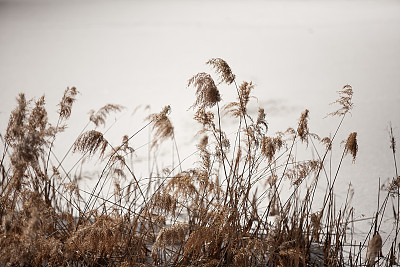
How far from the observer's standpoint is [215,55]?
4.66m

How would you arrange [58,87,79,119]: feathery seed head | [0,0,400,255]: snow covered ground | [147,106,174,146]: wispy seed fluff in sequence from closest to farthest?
[147,106,174,146]: wispy seed fluff → [58,87,79,119]: feathery seed head → [0,0,400,255]: snow covered ground

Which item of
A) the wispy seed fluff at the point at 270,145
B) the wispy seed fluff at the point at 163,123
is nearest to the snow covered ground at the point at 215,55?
the wispy seed fluff at the point at 270,145

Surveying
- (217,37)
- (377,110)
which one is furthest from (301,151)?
(217,37)

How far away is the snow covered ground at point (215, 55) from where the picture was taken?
346 centimetres

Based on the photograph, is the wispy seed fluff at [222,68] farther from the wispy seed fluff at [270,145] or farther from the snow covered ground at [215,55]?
the snow covered ground at [215,55]

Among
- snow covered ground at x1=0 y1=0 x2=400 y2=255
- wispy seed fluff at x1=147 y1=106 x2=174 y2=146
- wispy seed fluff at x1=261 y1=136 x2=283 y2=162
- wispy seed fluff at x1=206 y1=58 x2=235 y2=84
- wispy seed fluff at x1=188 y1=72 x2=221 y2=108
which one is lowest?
wispy seed fluff at x1=261 y1=136 x2=283 y2=162

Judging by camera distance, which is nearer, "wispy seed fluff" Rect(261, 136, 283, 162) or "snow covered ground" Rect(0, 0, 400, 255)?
"wispy seed fluff" Rect(261, 136, 283, 162)

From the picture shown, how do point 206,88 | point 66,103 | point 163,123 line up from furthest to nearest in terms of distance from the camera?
1. point 66,103
2. point 163,123
3. point 206,88

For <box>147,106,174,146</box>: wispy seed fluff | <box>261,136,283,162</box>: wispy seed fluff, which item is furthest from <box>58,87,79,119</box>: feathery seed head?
<box>261,136,283,162</box>: wispy seed fluff

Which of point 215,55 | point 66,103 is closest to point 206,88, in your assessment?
point 66,103

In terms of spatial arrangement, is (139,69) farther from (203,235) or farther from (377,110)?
(203,235)

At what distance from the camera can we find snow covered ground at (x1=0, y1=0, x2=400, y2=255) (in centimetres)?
346

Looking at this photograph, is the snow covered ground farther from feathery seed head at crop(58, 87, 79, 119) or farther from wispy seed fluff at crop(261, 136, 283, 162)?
feathery seed head at crop(58, 87, 79, 119)

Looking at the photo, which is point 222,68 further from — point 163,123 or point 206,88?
point 163,123
